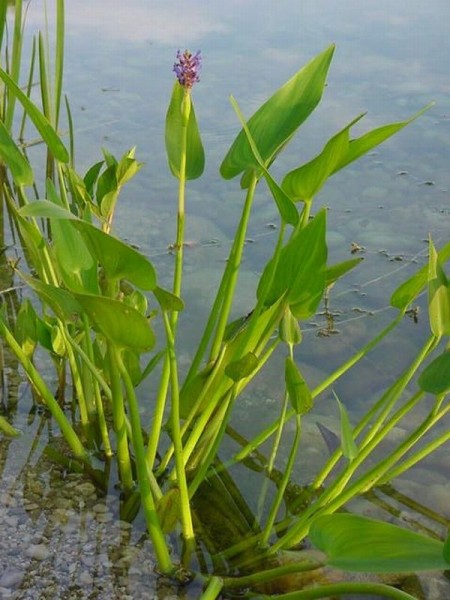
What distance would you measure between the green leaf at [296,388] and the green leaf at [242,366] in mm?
70

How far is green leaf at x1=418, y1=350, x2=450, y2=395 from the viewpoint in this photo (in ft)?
3.35

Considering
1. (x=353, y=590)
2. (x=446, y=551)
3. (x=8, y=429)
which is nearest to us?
(x=446, y=551)

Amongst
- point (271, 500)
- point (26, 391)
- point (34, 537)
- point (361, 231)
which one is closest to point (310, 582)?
point (271, 500)

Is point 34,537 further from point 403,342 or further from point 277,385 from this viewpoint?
point 403,342

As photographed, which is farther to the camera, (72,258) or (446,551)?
(72,258)

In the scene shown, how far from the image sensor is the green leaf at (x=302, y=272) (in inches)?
42.2

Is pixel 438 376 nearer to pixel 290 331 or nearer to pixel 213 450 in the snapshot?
pixel 290 331

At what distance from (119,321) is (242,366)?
23 centimetres

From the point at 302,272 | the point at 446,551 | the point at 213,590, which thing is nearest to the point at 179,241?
the point at 302,272

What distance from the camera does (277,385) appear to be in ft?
5.92

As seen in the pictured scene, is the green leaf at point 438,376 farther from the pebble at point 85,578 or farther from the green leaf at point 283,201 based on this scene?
the pebble at point 85,578

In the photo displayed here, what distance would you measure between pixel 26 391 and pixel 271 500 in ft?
1.81

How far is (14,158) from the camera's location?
48.1 inches

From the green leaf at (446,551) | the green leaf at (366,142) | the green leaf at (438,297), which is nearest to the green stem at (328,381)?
the green leaf at (438,297)
